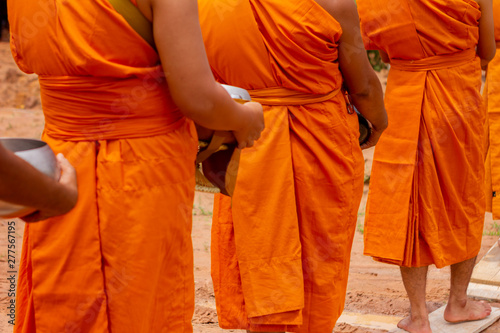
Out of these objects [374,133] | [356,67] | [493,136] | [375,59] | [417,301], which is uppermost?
[356,67]

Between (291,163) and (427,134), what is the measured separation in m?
0.99

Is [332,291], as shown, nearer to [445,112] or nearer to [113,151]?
[445,112]

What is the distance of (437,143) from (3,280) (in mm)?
2777

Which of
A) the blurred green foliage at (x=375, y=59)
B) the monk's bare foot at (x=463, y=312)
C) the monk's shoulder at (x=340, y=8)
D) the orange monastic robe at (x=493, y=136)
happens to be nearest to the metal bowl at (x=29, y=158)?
the monk's shoulder at (x=340, y=8)

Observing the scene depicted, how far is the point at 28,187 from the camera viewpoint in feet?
5.10

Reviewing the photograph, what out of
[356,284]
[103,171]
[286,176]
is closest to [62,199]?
[103,171]

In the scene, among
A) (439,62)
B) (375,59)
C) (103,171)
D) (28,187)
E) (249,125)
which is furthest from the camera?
(375,59)

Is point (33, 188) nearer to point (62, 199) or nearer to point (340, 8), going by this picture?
point (62, 199)

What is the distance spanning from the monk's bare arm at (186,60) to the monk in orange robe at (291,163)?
0.97m

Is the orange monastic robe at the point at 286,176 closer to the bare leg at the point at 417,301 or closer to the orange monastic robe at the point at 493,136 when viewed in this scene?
the bare leg at the point at 417,301


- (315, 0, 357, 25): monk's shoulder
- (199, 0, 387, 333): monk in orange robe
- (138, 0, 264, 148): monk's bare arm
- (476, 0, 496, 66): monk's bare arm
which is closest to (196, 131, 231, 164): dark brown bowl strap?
(138, 0, 264, 148): monk's bare arm

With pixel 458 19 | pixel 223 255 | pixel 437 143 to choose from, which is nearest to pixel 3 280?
pixel 223 255

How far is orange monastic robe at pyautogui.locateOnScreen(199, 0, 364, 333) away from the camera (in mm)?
2953

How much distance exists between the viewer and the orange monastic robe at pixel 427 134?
3.66 metres
